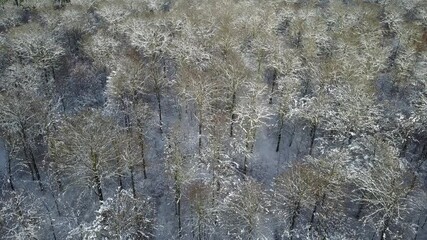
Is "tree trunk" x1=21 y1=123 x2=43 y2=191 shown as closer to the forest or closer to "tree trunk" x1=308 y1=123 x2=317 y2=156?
the forest

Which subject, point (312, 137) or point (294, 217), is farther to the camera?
point (312, 137)

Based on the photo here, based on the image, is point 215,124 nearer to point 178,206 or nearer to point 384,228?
point 178,206

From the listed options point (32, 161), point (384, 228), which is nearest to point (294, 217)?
point (384, 228)

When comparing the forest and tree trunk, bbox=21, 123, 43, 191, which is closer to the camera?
the forest

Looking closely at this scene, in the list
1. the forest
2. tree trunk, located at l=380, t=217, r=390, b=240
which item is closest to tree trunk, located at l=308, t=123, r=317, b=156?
the forest

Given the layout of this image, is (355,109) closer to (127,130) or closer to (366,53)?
(366,53)

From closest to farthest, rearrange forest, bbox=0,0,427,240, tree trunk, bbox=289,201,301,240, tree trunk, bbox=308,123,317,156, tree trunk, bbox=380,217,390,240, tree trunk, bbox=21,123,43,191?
tree trunk, bbox=380,217,390,240 < tree trunk, bbox=289,201,301,240 < forest, bbox=0,0,427,240 < tree trunk, bbox=21,123,43,191 < tree trunk, bbox=308,123,317,156

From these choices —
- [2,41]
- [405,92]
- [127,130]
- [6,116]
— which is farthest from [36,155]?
[405,92]

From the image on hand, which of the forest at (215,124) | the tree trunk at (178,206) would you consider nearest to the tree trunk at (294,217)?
the forest at (215,124)
